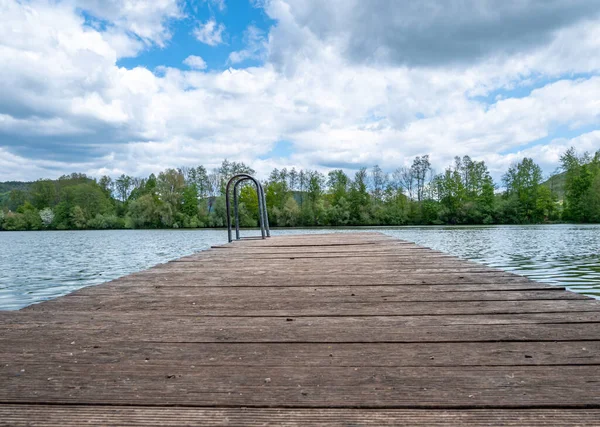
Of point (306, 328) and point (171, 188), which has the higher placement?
point (171, 188)

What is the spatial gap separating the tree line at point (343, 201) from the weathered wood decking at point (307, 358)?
4610 cm

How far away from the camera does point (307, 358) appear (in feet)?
4.82

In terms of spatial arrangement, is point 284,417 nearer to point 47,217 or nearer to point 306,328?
point 306,328

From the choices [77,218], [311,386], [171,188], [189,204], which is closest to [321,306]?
[311,386]

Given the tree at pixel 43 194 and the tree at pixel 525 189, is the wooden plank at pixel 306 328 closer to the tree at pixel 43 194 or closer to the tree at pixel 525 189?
the tree at pixel 525 189

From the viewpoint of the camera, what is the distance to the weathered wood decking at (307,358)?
1.09 meters

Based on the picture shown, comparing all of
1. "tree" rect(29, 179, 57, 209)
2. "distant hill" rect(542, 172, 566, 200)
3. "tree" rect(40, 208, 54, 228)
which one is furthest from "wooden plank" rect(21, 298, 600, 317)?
"tree" rect(29, 179, 57, 209)

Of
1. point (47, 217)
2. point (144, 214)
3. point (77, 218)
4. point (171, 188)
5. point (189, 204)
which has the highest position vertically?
point (171, 188)

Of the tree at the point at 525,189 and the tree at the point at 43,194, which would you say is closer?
the tree at the point at 525,189

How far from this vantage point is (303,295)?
8.70 feet

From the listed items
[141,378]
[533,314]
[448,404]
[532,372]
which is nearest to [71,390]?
[141,378]

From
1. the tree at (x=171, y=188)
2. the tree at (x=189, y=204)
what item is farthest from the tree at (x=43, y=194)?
the tree at (x=189, y=204)

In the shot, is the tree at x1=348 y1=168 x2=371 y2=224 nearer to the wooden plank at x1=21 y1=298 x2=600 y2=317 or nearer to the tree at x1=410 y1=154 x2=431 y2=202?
the tree at x1=410 y1=154 x2=431 y2=202

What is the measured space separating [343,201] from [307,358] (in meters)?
54.5
